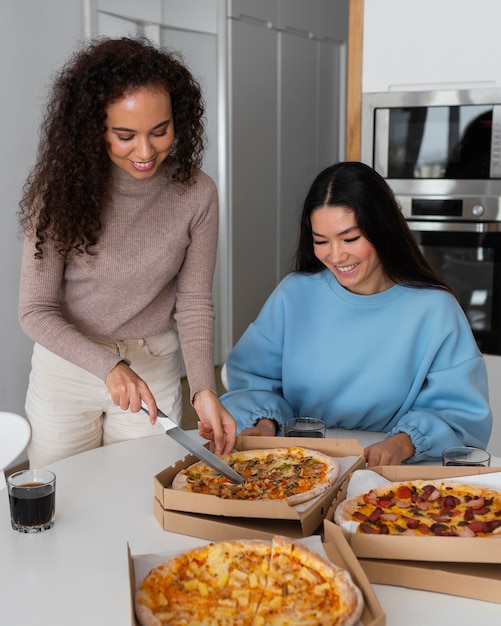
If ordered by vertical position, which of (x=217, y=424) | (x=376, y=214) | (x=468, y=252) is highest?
(x=376, y=214)

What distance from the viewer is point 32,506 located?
4.43 feet

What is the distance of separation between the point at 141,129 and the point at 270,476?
0.76m

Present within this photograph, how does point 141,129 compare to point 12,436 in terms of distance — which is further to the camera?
point 12,436

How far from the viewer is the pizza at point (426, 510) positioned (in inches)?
48.3

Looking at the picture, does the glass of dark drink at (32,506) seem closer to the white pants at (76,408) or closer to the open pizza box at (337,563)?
the open pizza box at (337,563)

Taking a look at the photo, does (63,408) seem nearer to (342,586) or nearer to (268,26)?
(342,586)

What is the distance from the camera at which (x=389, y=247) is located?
76.9 inches

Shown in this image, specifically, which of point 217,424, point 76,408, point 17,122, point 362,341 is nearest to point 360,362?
point 362,341

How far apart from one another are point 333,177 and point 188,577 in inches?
43.9

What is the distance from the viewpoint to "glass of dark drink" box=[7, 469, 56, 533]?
1.35 m

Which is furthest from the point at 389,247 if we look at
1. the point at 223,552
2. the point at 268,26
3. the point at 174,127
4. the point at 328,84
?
the point at 328,84

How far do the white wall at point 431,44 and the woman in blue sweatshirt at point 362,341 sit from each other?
47.4 inches

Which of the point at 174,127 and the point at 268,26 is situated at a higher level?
the point at 268,26

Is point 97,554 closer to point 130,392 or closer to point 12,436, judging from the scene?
point 130,392
